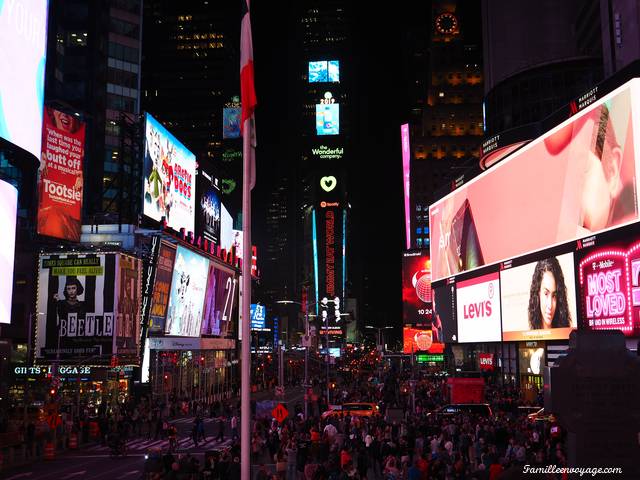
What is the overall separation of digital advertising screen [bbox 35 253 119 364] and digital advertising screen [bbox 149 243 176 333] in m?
5.07

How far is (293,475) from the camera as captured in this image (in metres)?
20.9

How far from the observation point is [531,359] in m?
50.3

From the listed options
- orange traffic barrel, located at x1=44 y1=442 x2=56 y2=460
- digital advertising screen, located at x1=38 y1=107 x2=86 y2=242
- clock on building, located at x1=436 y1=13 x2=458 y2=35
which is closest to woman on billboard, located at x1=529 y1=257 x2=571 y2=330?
orange traffic barrel, located at x1=44 y1=442 x2=56 y2=460

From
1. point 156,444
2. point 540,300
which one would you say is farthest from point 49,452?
point 540,300

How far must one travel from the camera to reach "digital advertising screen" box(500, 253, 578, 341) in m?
36.8

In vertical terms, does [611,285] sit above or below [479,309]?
above

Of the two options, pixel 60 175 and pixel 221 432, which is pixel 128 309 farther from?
pixel 221 432

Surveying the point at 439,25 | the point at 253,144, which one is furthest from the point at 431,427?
the point at 439,25

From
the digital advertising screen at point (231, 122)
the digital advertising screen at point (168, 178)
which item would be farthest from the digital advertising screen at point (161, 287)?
the digital advertising screen at point (231, 122)

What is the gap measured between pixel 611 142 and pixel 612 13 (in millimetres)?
26692

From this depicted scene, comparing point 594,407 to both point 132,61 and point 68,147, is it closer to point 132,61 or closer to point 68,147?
point 68,147

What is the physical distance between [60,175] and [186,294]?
853 inches

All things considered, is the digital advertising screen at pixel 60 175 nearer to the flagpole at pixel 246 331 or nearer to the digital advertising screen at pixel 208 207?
the digital advertising screen at pixel 208 207

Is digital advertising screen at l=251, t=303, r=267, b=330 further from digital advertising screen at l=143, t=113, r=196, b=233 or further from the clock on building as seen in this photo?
the clock on building
